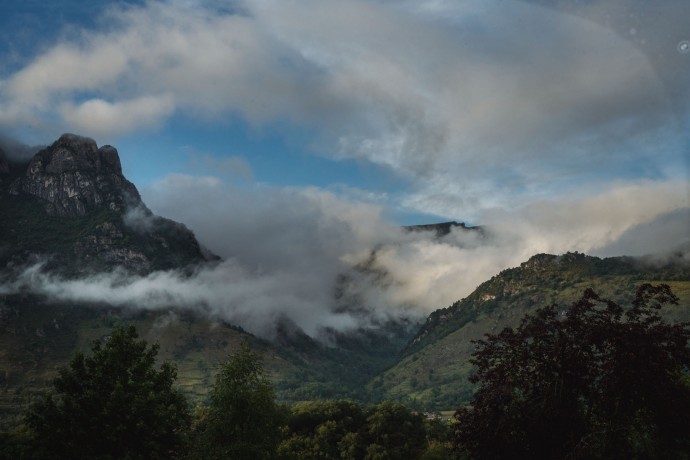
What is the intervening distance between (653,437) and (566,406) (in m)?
3.88

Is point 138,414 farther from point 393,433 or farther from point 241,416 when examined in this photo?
point 393,433

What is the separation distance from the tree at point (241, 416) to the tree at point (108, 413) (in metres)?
5.10

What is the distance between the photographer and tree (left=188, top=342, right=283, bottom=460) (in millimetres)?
35719

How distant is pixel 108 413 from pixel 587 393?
84.8ft

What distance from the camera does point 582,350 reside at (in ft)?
72.0

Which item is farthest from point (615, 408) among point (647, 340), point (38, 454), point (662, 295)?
point (38, 454)

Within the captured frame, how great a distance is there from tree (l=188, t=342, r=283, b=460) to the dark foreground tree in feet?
62.5

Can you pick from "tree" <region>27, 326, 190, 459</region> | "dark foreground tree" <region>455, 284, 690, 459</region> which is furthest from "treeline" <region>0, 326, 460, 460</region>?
"dark foreground tree" <region>455, 284, 690, 459</region>

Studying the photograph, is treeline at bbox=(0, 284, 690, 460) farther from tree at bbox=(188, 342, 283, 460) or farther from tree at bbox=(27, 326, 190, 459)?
tree at bbox=(188, 342, 283, 460)

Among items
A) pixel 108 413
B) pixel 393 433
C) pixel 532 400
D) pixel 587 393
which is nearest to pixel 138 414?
pixel 108 413

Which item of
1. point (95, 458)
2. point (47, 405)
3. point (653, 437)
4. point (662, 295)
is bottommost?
point (95, 458)

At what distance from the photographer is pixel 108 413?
28438mm

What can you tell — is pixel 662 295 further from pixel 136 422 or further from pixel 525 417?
pixel 136 422

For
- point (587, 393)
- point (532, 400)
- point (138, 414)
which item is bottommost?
point (138, 414)
